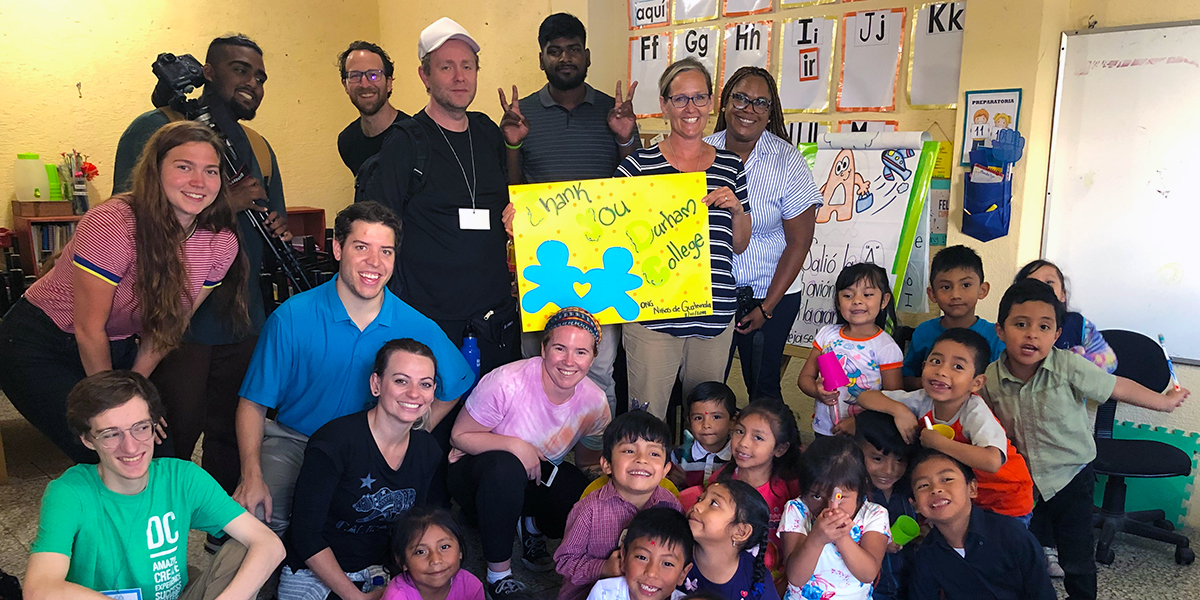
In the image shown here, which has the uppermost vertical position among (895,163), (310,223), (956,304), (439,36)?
(439,36)

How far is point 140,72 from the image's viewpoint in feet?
19.7

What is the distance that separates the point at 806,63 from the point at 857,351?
7.03 ft

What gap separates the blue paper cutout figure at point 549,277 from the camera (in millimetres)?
2871

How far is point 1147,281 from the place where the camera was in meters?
3.32

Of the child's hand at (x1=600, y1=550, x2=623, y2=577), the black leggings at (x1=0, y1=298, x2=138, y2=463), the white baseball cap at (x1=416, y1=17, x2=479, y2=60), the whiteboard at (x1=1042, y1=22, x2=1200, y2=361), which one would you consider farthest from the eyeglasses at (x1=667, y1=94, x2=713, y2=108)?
the black leggings at (x1=0, y1=298, x2=138, y2=463)

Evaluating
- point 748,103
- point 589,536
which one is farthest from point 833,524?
point 748,103

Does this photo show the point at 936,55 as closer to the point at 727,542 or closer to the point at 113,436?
the point at 727,542

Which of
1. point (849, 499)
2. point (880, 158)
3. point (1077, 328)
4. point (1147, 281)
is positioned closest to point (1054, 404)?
point (1077, 328)

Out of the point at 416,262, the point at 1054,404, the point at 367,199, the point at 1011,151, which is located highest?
the point at 1011,151

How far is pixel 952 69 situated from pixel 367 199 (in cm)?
284

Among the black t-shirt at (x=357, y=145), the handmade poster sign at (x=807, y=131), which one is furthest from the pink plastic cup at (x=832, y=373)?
the black t-shirt at (x=357, y=145)

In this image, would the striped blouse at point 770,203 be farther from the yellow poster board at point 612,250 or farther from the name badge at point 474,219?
the name badge at point 474,219

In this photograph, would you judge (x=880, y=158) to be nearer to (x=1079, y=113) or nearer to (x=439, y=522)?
(x=1079, y=113)

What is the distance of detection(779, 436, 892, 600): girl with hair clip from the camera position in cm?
221
